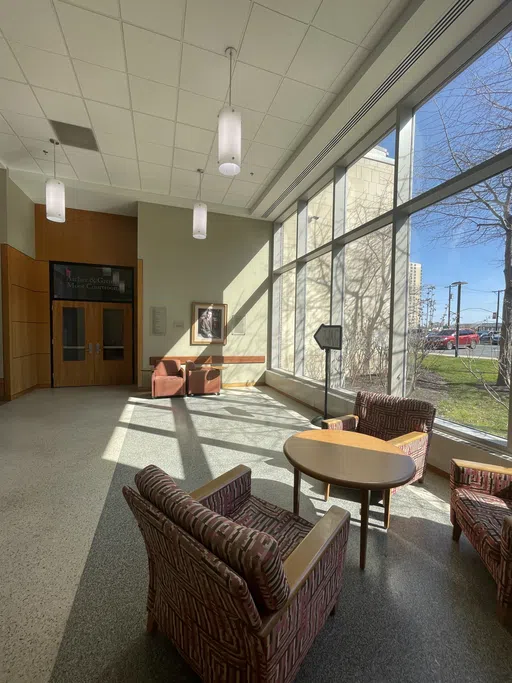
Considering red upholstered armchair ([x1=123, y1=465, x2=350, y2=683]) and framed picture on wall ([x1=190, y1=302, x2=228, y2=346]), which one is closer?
red upholstered armchair ([x1=123, y1=465, x2=350, y2=683])

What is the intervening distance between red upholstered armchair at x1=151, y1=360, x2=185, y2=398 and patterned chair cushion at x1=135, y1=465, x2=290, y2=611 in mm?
5321

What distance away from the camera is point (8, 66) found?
10.7 feet

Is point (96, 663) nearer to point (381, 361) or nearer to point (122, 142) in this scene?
point (381, 361)

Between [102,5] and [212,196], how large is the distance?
401 centimetres

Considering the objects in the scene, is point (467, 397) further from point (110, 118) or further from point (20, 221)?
point (20, 221)

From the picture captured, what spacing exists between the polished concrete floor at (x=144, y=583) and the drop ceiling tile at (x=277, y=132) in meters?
4.36

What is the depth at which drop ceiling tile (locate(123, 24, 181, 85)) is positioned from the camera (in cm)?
290

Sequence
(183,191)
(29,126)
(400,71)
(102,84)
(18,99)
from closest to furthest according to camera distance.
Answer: (400,71)
(102,84)
(18,99)
(29,126)
(183,191)

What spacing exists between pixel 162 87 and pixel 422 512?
5.10 m

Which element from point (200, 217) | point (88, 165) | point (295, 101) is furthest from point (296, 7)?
point (88, 165)

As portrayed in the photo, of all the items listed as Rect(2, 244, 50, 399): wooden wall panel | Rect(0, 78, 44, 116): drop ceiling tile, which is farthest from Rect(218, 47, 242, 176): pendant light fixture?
Rect(2, 244, 50, 399): wooden wall panel

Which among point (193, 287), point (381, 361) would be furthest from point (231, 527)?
point (193, 287)

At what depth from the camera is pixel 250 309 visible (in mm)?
7605

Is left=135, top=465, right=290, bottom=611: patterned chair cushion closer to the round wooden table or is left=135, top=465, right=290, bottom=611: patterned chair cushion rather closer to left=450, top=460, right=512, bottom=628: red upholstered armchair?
the round wooden table
